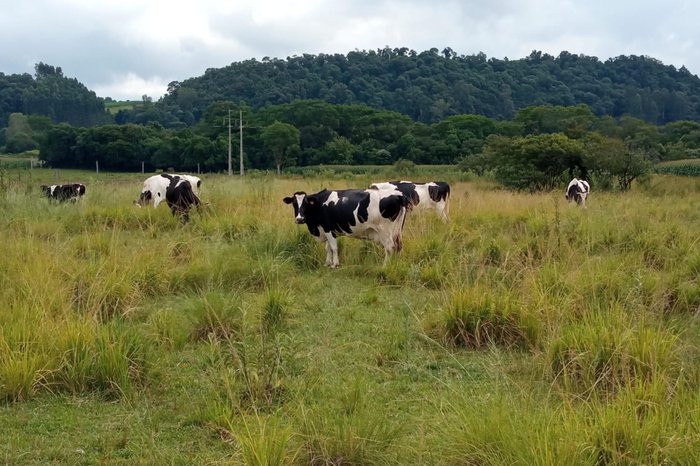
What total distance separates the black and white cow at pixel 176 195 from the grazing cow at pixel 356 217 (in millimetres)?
3685

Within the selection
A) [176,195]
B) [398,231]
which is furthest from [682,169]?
[176,195]

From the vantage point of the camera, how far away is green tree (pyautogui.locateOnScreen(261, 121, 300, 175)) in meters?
58.3

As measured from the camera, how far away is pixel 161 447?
9.61 ft

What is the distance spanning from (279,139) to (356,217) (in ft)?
170

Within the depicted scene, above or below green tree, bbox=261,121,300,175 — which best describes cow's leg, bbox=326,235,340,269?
below

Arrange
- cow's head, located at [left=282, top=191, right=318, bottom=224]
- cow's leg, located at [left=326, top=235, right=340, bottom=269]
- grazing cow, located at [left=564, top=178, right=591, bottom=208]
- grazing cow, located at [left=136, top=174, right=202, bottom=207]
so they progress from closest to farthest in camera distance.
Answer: cow's leg, located at [left=326, top=235, right=340, bottom=269], cow's head, located at [left=282, top=191, right=318, bottom=224], grazing cow, located at [left=136, top=174, right=202, bottom=207], grazing cow, located at [left=564, top=178, right=591, bottom=208]

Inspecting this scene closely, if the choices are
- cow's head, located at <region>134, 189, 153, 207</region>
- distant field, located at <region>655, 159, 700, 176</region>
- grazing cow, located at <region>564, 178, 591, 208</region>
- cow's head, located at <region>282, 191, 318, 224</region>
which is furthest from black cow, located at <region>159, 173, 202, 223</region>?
distant field, located at <region>655, 159, 700, 176</region>

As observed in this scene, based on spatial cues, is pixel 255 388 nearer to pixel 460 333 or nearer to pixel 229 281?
pixel 460 333

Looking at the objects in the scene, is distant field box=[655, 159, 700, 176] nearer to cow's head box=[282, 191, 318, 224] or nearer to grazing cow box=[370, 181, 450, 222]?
grazing cow box=[370, 181, 450, 222]

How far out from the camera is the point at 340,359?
4.22m

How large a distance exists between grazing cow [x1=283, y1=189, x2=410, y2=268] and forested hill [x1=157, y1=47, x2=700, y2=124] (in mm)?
87921

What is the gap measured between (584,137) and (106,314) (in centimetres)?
2737

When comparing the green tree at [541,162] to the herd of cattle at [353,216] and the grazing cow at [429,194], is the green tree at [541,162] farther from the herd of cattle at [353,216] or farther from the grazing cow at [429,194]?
the herd of cattle at [353,216]

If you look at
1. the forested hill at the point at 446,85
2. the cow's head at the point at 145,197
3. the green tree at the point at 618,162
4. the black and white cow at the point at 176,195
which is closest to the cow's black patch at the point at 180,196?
the black and white cow at the point at 176,195
